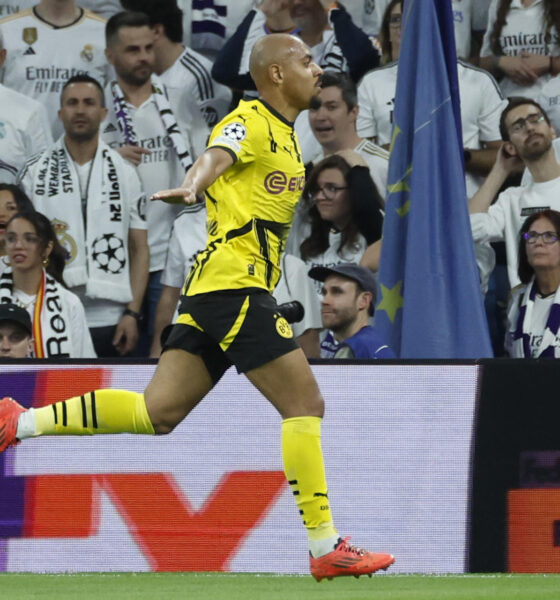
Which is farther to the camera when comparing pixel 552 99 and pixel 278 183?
pixel 552 99

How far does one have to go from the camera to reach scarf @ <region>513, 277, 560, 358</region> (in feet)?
24.6

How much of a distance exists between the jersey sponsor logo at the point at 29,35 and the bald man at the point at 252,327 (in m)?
4.40

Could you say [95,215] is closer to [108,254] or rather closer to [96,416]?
[108,254]

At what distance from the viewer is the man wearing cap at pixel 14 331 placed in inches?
294

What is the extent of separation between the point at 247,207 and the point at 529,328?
3046mm

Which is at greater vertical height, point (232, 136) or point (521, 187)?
point (521, 187)

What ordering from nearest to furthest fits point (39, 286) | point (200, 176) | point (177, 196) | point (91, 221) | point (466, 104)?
point (177, 196), point (200, 176), point (39, 286), point (91, 221), point (466, 104)

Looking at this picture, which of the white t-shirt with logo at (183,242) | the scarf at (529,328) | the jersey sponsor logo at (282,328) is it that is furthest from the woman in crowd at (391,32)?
the jersey sponsor logo at (282,328)

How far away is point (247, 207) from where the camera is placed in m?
5.26

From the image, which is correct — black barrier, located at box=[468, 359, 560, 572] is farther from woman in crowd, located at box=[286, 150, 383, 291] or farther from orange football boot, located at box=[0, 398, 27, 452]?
woman in crowd, located at box=[286, 150, 383, 291]

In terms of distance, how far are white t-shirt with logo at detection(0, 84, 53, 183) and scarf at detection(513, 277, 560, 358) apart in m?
3.63

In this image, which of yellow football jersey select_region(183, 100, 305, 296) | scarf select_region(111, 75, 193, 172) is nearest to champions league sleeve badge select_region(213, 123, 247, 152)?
yellow football jersey select_region(183, 100, 305, 296)

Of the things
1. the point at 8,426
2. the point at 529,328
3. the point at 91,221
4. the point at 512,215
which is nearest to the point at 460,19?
the point at 512,215

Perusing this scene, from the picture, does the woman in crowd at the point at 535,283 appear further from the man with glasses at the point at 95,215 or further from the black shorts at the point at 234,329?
the black shorts at the point at 234,329
